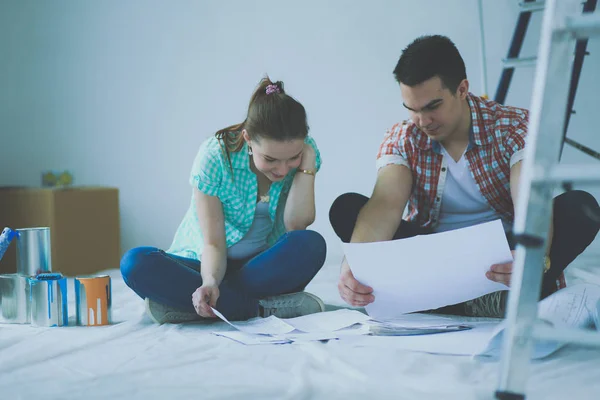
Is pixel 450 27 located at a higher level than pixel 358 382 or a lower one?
higher

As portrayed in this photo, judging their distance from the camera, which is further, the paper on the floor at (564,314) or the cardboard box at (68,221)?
the cardboard box at (68,221)

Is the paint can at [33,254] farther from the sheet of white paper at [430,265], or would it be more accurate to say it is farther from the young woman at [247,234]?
the sheet of white paper at [430,265]

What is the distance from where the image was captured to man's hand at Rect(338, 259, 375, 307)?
1.27 metres

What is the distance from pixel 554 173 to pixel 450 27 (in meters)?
2.42

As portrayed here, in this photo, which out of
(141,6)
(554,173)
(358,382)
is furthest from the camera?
(141,6)

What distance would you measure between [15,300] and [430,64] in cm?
115

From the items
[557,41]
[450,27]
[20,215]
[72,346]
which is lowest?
[72,346]

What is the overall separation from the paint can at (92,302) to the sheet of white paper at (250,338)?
360 millimetres

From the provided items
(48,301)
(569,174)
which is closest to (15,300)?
(48,301)

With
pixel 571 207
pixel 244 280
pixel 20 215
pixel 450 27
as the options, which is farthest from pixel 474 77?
pixel 20 215

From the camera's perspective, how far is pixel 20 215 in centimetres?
273

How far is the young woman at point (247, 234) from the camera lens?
1.49 metres

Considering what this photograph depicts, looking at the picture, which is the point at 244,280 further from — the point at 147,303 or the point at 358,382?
the point at 358,382

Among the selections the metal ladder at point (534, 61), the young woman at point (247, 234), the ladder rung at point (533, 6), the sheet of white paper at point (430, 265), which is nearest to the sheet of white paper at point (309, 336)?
the sheet of white paper at point (430, 265)
